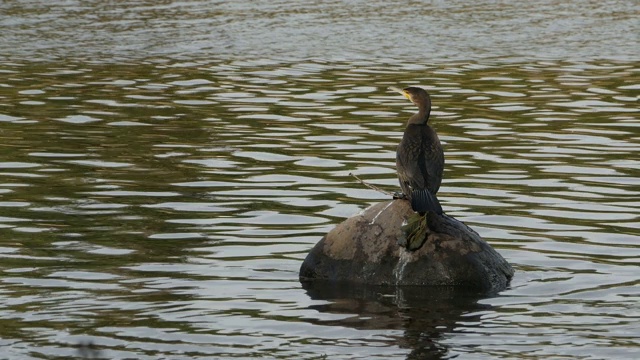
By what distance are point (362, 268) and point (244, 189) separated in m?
3.73

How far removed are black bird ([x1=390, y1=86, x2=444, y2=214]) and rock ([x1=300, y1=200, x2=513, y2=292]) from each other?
271 millimetres

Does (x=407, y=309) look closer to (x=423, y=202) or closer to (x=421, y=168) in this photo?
(x=423, y=202)

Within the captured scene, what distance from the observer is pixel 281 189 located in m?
14.7

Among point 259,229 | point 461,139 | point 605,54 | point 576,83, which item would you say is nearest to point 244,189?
point 259,229

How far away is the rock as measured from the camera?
11039 mm

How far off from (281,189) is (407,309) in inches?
178

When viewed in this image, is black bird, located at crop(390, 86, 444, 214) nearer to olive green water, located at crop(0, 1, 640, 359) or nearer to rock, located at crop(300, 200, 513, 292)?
rock, located at crop(300, 200, 513, 292)

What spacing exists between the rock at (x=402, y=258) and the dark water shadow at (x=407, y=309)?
11 centimetres

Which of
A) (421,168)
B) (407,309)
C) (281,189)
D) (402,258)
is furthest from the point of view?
(281,189)

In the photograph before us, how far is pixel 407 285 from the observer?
11.0m

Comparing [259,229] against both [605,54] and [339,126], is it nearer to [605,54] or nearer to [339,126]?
[339,126]

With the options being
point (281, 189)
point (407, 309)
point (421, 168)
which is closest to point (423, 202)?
point (421, 168)

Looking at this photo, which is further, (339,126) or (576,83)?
(576,83)

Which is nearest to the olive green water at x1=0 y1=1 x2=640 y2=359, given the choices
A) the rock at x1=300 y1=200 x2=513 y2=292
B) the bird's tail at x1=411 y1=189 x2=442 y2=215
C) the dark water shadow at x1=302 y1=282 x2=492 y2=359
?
the dark water shadow at x1=302 y1=282 x2=492 y2=359
